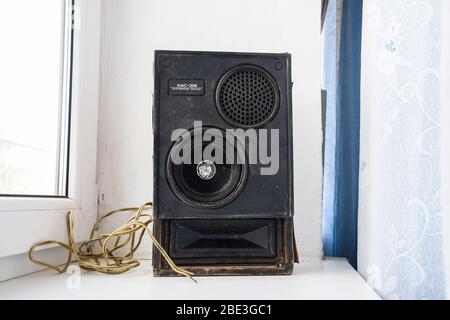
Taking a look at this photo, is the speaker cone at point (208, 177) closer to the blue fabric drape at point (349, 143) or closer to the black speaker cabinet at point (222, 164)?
the black speaker cabinet at point (222, 164)

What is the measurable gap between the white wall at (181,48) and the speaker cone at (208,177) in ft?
1.04

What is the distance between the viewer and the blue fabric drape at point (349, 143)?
43.0 inches

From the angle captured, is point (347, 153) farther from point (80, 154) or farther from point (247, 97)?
point (80, 154)

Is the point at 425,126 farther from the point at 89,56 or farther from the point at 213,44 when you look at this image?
the point at 89,56

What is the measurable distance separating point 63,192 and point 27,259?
202mm

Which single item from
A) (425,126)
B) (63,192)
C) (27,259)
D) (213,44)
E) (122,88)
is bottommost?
(27,259)

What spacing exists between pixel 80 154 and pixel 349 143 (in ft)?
2.17

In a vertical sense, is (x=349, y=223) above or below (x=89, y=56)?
below

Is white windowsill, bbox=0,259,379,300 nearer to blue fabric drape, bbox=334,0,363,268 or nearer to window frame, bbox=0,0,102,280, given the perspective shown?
window frame, bbox=0,0,102,280

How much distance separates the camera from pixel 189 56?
0.80 meters

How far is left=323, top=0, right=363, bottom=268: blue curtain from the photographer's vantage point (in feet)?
3.58

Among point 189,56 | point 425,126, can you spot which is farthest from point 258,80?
point 425,126

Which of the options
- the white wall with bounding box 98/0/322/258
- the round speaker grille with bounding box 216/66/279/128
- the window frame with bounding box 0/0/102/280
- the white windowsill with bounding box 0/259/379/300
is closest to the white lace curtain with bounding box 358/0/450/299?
the white windowsill with bounding box 0/259/379/300

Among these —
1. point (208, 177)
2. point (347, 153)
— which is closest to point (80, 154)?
point (208, 177)
